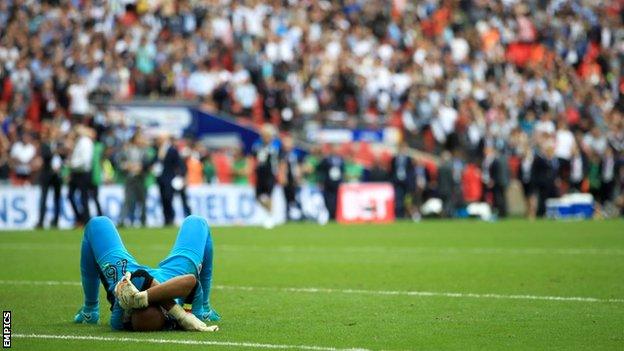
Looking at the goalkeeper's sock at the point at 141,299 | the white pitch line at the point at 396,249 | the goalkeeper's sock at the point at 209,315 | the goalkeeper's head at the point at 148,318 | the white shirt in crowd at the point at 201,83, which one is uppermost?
the white shirt in crowd at the point at 201,83

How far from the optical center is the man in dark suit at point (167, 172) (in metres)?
28.7

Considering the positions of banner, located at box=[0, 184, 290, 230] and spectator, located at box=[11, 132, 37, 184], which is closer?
banner, located at box=[0, 184, 290, 230]

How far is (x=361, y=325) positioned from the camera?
33.1ft

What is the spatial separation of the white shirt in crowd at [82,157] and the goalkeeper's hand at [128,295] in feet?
61.5

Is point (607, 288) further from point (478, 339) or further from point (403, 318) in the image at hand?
point (478, 339)

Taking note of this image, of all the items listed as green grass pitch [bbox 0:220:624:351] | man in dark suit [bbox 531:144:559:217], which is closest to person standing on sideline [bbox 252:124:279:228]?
green grass pitch [bbox 0:220:624:351]

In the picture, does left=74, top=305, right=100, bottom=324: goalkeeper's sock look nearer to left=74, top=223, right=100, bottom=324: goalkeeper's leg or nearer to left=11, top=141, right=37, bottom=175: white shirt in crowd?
left=74, top=223, right=100, bottom=324: goalkeeper's leg

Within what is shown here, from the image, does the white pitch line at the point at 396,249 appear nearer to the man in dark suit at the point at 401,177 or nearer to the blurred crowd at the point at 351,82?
the blurred crowd at the point at 351,82

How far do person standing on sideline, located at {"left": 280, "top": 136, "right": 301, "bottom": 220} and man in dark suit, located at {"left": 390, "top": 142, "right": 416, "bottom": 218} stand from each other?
9.90ft

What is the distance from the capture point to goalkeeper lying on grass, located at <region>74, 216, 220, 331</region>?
28.4 ft

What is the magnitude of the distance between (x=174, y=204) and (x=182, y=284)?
22.6 meters

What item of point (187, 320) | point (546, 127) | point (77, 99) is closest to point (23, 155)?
point (77, 99)

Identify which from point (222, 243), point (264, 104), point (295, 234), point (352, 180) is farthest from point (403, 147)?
point (222, 243)

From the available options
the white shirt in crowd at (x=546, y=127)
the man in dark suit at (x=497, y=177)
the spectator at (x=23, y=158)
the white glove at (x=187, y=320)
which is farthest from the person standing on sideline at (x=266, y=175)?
the white glove at (x=187, y=320)
